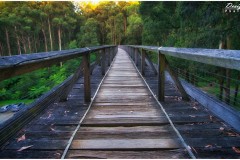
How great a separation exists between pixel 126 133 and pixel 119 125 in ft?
1.08

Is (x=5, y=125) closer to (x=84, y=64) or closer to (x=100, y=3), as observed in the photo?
(x=84, y=64)

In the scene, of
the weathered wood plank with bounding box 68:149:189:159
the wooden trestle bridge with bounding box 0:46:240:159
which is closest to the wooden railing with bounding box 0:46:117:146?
the wooden trestle bridge with bounding box 0:46:240:159

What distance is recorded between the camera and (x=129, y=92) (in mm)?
5629

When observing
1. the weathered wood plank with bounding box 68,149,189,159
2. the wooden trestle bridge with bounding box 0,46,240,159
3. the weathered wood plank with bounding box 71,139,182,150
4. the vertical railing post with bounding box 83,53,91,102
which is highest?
the vertical railing post with bounding box 83,53,91,102

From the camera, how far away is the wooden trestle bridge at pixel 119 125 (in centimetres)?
240

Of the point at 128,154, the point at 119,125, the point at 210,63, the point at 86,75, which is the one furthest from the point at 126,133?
the point at 86,75

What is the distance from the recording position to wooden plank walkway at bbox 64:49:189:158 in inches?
97.6

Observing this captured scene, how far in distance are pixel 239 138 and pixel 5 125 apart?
9.23 ft

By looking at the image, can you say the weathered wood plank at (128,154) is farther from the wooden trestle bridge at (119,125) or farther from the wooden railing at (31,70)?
the wooden railing at (31,70)

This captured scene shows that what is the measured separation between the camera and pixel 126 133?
9.87ft

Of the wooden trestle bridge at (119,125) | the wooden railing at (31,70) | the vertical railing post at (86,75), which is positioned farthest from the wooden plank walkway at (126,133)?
the wooden railing at (31,70)

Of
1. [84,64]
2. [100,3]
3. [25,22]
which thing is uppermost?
[100,3]

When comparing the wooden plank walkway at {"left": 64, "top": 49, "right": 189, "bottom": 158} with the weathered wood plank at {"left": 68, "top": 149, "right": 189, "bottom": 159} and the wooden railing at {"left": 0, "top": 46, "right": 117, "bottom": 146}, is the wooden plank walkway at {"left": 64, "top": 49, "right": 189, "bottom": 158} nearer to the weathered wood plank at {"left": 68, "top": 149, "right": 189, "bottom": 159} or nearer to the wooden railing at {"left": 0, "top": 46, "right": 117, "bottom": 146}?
the weathered wood plank at {"left": 68, "top": 149, "right": 189, "bottom": 159}

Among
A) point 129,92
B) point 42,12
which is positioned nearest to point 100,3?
point 42,12
